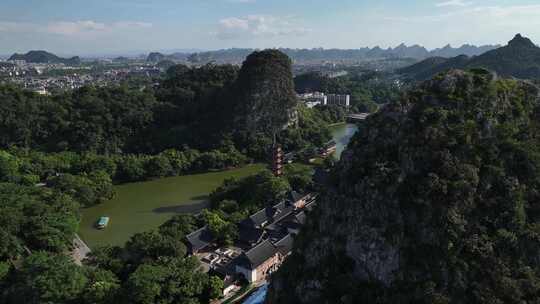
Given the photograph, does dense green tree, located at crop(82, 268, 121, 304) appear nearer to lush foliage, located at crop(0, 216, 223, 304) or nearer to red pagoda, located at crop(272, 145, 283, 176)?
lush foliage, located at crop(0, 216, 223, 304)

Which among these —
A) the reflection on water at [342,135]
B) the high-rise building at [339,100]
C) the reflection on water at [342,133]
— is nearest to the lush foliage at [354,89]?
the high-rise building at [339,100]

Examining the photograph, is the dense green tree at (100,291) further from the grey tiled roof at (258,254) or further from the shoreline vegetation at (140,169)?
the grey tiled roof at (258,254)

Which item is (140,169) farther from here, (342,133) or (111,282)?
(342,133)

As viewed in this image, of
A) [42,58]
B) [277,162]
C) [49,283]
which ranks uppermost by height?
[42,58]

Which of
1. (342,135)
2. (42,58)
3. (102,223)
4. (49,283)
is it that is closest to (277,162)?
(102,223)

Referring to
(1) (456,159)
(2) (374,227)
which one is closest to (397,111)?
(1) (456,159)

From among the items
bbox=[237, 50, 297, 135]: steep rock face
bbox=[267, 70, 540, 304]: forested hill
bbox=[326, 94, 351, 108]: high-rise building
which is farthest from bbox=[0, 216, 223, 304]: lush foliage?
bbox=[326, 94, 351, 108]: high-rise building
